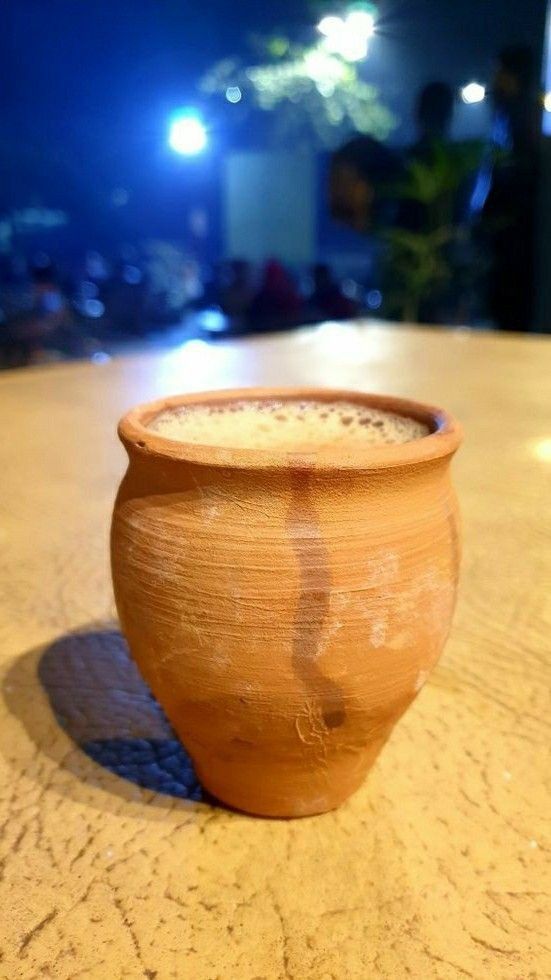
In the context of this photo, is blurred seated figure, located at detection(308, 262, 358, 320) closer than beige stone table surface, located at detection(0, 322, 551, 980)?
No

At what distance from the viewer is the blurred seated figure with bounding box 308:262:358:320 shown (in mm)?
4484

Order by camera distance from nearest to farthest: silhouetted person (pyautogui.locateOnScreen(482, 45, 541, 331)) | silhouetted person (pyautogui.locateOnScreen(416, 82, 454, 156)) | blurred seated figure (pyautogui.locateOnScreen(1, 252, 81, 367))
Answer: blurred seated figure (pyautogui.locateOnScreen(1, 252, 81, 367)), silhouetted person (pyautogui.locateOnScreen(482, 45, 541, 331)), silhouetted person (pyautogui.locateOnScreen(416, 82, 454, 156))

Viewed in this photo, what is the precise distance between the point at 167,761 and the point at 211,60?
175 inches

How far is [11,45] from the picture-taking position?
3.54m

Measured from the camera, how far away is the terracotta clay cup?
0.51 m

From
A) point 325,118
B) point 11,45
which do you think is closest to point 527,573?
point 11,45

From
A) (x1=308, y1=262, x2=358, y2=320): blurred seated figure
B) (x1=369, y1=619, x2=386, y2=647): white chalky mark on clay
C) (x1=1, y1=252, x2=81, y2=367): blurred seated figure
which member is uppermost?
(x1=369, y1=619, x2=386, y2=647): white chalky mark on clay

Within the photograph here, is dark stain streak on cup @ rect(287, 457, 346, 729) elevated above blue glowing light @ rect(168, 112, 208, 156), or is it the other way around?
blue glowing light @ rect(168, 112, 208, 156)

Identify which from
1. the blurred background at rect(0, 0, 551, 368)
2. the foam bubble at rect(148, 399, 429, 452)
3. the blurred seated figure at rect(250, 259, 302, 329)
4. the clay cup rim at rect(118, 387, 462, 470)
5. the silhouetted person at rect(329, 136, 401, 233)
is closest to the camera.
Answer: the clay cup rim at rect(118, 387, 462, 470)

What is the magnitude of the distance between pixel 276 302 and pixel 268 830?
3.89m

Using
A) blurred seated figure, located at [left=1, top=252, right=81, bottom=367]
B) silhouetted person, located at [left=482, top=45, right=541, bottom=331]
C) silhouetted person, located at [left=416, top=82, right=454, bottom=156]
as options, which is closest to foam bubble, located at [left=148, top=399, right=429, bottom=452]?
blurred seated figure, located at [left=1, top=252, right=81, bottom=367]

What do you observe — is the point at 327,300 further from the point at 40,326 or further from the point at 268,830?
the point at 268,830

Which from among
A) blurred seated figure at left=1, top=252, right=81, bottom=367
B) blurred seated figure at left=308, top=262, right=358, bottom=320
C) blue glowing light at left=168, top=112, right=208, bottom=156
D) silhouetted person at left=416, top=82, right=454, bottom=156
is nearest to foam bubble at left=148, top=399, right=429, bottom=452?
blurred seated figure at left=1, top=252, right=81, bottom=367

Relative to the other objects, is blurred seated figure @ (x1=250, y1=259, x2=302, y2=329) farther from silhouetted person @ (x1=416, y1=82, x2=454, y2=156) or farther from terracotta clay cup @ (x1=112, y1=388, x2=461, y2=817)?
terracotta clay cup @ (x1=112, y1=388, x2=461, y2=817)
